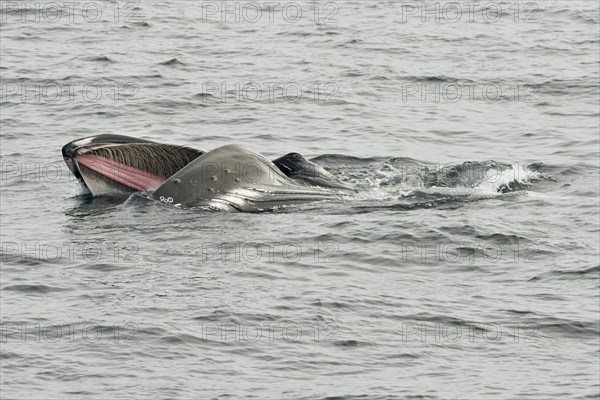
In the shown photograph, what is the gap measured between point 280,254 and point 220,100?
44.4ft

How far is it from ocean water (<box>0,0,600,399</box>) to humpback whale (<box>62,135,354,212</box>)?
0.31 meters

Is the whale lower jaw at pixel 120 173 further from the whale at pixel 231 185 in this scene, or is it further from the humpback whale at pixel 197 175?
the whale at pixel 231 185

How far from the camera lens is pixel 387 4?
155 feet

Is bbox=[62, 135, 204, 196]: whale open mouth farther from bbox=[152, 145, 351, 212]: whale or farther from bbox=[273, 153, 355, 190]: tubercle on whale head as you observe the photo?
bbox=[273, 153, 355, 190]: tubercle on whale head

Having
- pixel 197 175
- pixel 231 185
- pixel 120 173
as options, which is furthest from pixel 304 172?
pixel 120 173

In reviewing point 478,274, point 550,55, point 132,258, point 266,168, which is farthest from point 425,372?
point 550,55

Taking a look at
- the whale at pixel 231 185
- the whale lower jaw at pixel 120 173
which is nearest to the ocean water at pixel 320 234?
the whale at pixel 231 185

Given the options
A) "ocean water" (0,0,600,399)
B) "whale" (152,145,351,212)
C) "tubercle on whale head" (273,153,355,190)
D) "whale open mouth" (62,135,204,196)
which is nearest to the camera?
"ocean water" (0,0,600,399)

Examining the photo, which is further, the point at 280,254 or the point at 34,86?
the point at 34,86

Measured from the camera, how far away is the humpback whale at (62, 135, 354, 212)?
2167cm

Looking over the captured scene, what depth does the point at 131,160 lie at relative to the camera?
74.3 feet

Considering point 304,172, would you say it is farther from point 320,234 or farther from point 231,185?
point 320,234

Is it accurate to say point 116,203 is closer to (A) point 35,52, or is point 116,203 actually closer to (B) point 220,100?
(B) point 220,100

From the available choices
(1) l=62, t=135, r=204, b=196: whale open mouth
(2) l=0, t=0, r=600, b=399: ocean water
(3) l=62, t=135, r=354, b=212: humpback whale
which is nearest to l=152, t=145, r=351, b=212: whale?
(3) l=62, t=135, r=354, b=212: humpback whale
